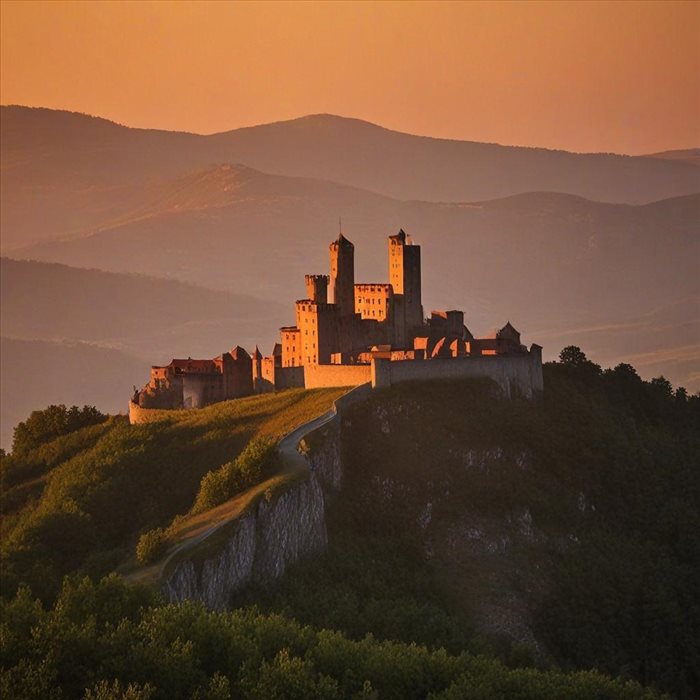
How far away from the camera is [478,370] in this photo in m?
109

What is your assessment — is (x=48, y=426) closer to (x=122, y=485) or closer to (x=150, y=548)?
(x=122, y=485)

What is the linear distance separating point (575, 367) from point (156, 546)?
52.0 metres

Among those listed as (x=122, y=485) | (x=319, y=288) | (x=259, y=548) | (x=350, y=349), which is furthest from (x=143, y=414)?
(x=259, y=548)

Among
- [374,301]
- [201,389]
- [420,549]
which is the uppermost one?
[374,301]

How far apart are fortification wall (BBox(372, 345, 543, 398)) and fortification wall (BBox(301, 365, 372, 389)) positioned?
2.45m

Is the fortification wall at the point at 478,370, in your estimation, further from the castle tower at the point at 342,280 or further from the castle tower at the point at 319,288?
the castle tower at the point at 319,288

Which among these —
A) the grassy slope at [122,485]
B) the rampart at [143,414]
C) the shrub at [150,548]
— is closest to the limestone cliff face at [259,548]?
the shrub at [150,548]

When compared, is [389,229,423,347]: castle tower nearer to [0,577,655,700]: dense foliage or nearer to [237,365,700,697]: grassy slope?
[237,365,700,697]: grassy slope

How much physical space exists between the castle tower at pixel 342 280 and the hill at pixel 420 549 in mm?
9106

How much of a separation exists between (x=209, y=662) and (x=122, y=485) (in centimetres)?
3730

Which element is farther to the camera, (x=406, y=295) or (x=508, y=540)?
(x=406, y=295)

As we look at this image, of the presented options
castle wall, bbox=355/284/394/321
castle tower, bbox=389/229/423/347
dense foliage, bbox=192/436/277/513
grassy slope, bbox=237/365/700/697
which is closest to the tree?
grassy slope, bbox=237/365/700/697

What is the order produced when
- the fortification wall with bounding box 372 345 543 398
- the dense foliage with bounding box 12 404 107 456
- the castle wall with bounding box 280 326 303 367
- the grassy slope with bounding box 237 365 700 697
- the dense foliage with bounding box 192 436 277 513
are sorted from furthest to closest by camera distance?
the dense foliage with bounding box 12 404 107 456, the castle wall with bounding box 280 326 303 367, the fortification wall with bounding box 372 345 543 398, the dense foliage with bounding box 192 436 277 513, the grassy slope with bounding box 237 365 700 697

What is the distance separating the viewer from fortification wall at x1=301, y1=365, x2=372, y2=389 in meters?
107
